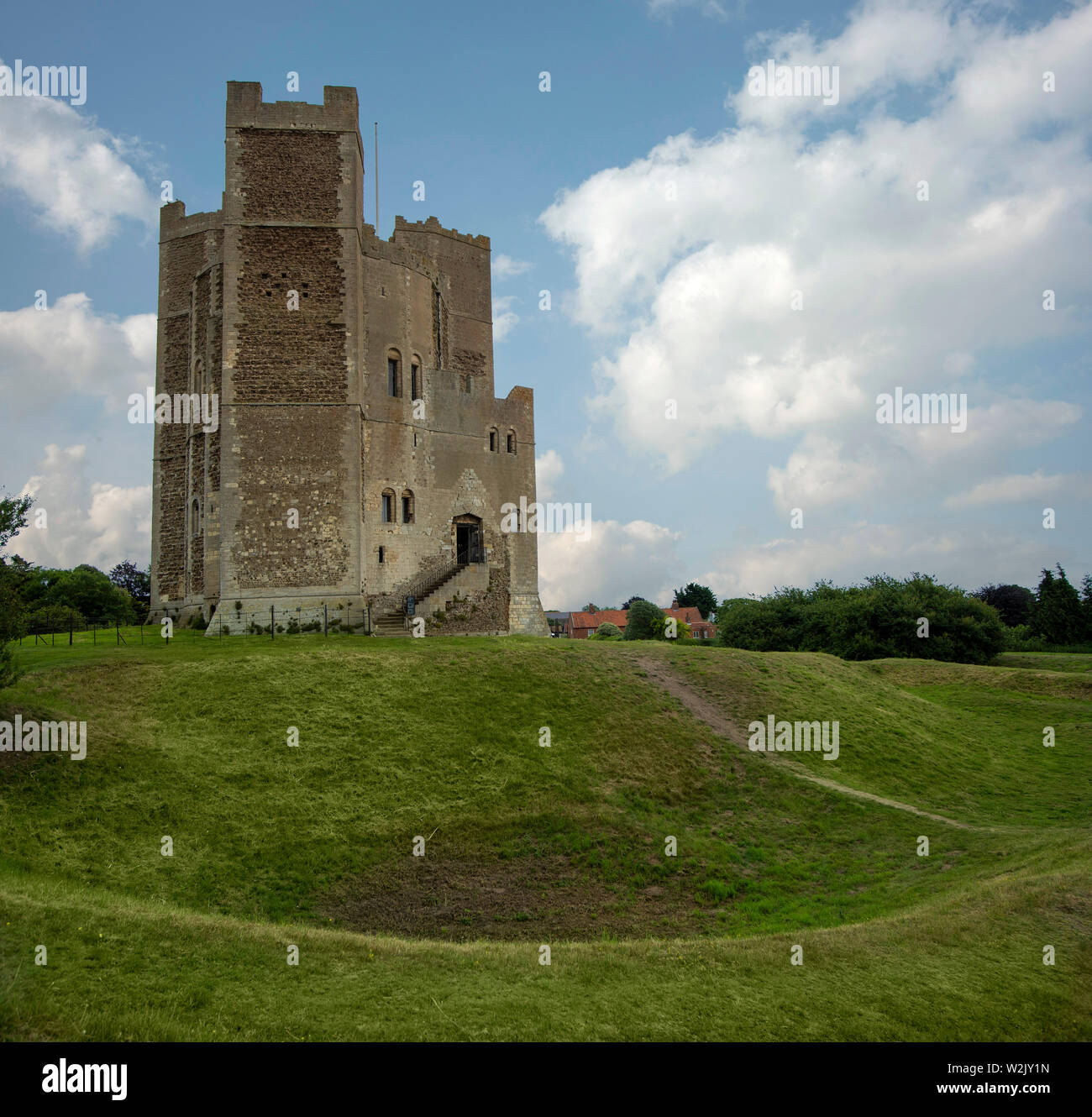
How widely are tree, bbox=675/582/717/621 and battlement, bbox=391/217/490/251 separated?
85343 mm

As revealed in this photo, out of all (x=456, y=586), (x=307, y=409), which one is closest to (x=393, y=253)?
(x=307, y=409)

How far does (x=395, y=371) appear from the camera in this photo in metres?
35.8

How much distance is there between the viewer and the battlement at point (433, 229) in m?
42.4

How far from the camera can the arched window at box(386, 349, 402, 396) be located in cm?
3541

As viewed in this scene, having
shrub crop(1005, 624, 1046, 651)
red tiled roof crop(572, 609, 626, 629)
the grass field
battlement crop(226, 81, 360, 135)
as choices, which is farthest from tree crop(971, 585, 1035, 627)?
battlement crop(226, 81, 360, 135)

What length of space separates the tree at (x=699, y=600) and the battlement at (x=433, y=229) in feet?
280

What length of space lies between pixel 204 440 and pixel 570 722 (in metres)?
19.4

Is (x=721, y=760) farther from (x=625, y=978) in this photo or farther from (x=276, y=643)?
(x=276, y=643)

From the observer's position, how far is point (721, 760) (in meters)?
23.3

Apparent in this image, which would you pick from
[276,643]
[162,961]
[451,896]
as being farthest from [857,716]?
[162,961]

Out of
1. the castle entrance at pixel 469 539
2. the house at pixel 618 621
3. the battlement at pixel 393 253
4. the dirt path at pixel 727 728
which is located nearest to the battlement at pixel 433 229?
the battlement at pixel 393 253

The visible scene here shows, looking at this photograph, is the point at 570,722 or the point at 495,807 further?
the point at 570,722

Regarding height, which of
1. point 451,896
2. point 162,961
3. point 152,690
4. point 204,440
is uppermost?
point 204,440
